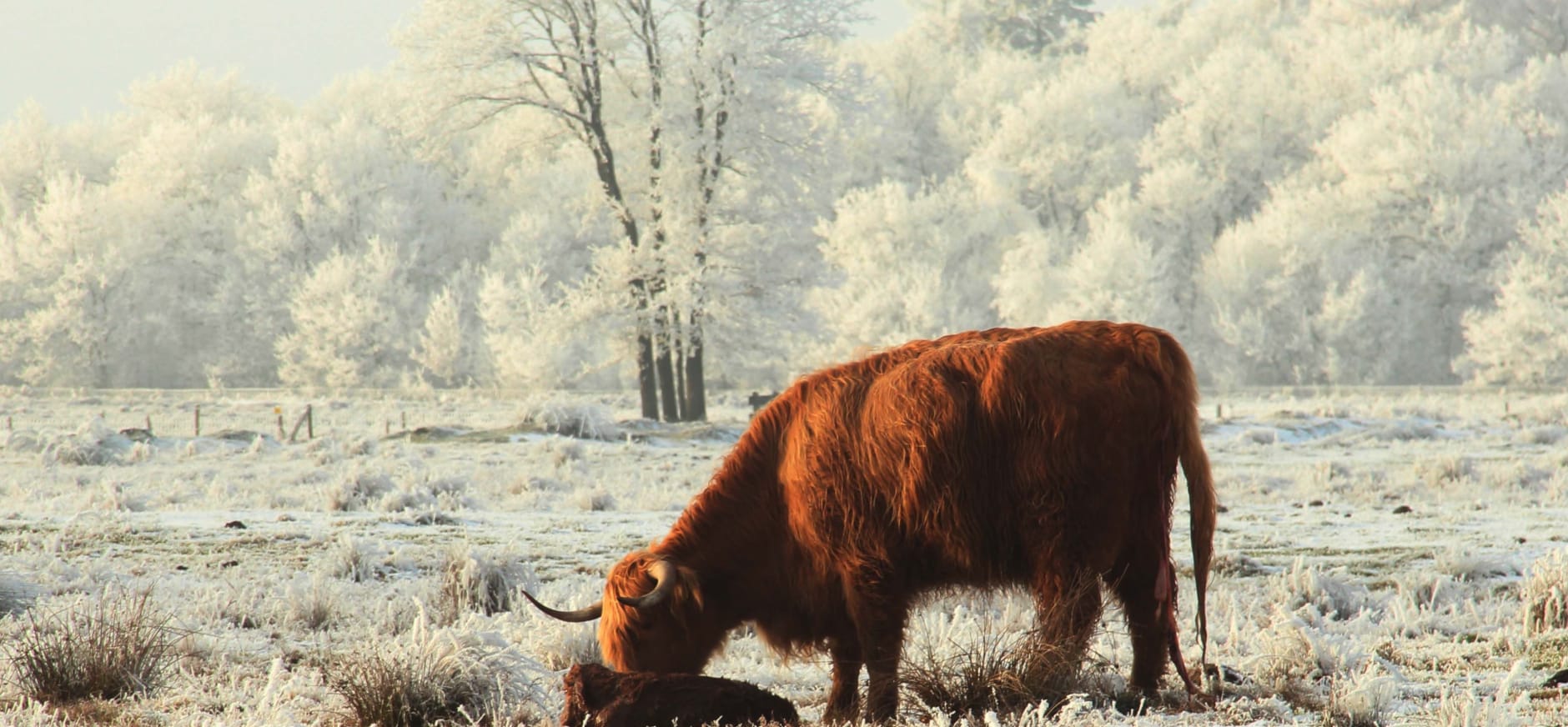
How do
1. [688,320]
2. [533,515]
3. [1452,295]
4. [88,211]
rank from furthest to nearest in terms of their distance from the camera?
→ [88,211]
[1452,295]
[688,320]
[533,515]

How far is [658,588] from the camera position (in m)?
4.84

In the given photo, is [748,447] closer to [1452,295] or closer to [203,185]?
[1452,295]

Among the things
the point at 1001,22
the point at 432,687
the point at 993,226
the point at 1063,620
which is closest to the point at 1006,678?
the point at 1063,620

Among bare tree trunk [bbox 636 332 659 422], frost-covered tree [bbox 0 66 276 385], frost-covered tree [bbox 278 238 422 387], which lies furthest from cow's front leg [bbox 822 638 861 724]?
frost-covered tree [bbox 0 66 276 385]

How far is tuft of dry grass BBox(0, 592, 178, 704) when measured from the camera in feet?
16.9

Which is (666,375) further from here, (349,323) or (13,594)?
(349,323)

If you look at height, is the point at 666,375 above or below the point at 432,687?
above

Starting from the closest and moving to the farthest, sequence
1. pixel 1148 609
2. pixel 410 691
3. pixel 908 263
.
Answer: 1. pixel 410 691
2. pixel 1148 609
3. pixel 908 263

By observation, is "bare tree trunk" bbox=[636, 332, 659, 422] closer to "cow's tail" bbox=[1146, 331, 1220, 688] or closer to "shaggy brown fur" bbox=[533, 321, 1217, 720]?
"shaggy brown fur" bbox=[533, 321, 1217, 720]

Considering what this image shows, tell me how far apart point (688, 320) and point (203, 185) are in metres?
34.0

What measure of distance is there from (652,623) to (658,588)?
0.79 ft

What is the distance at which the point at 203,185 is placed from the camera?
172 feet

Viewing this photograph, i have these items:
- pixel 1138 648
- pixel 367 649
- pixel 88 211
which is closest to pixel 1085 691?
pixel 1138 648

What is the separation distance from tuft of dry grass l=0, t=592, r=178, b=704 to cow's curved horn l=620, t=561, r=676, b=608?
2130 mm
